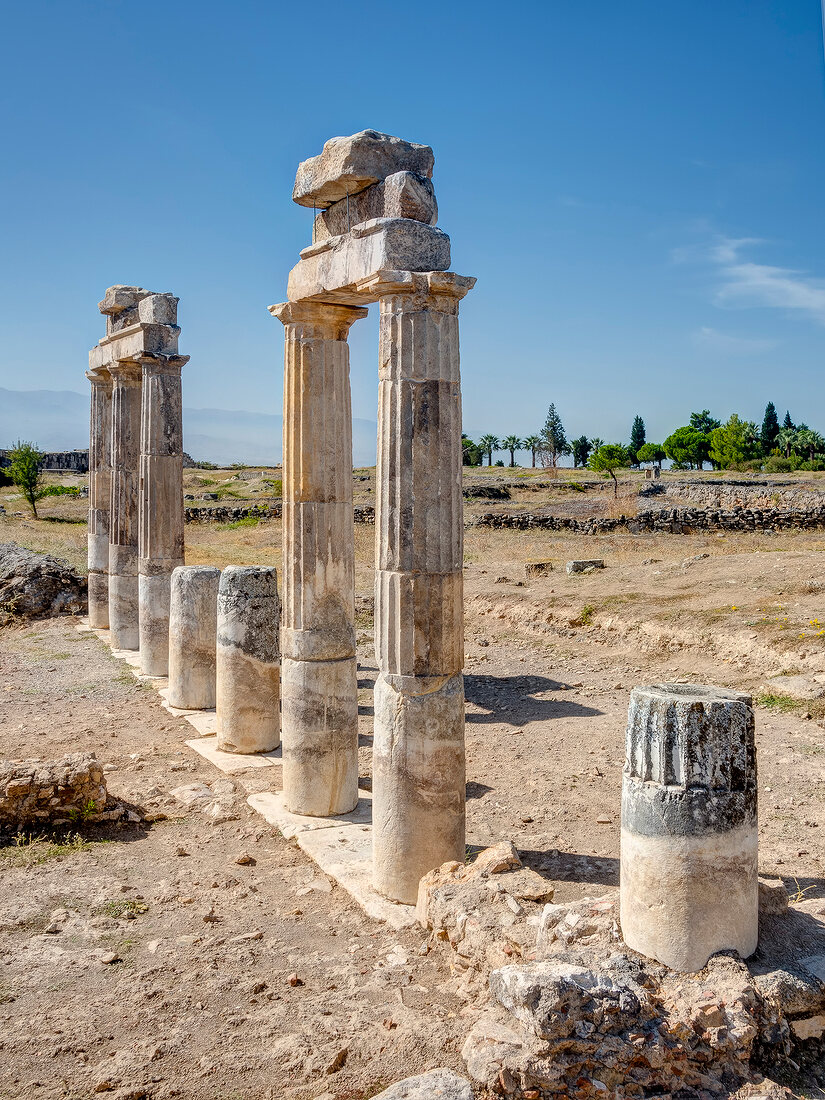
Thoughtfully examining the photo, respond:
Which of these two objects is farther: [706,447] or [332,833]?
[706,447]

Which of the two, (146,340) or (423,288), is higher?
(146,340)

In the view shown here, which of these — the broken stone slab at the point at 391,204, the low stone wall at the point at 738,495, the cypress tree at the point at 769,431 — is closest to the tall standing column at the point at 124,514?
the broken stone slab at the point at 391,204

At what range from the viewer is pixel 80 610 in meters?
19.4

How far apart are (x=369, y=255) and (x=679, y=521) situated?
2397 centimetres

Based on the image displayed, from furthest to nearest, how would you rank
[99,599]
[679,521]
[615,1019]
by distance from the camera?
1. [679,521]
2. [99,599]
3. [615,1019]

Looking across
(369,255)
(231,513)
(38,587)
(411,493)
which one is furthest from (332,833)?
(231,513)

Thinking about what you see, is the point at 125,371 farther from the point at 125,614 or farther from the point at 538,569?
the point at 538,569

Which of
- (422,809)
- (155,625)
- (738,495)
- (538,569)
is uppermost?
(738,495)

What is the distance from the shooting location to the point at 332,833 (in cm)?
783

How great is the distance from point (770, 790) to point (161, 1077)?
21.9 feet

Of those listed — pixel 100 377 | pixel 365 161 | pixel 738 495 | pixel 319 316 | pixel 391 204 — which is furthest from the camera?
pixel 738 495

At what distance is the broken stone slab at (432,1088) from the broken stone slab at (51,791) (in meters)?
4.67

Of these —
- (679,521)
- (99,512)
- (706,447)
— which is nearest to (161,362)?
(99,512)

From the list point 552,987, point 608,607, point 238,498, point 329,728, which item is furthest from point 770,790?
point 238,498
